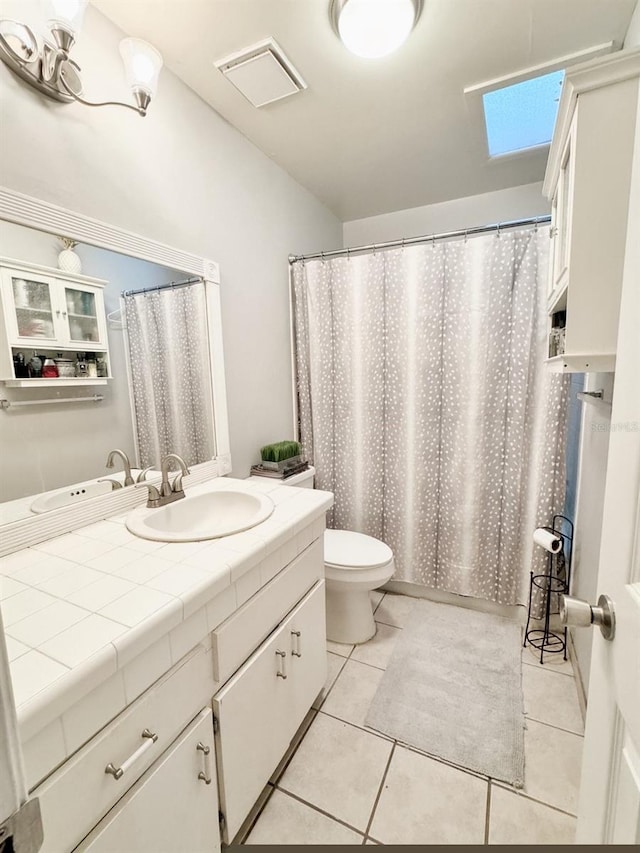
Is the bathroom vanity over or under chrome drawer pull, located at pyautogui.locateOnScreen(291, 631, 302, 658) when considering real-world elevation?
over

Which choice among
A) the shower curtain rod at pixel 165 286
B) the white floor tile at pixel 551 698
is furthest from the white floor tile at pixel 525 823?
the shower curtain rod at pixel 165 286

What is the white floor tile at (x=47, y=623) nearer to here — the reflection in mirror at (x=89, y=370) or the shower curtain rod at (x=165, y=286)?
the reflection in mirror at (x=89, y=370)

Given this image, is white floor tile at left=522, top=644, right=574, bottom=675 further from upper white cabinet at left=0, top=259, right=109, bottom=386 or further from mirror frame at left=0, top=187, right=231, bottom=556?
upper white cabinet at left=0, top=259, right=109, bottom=386

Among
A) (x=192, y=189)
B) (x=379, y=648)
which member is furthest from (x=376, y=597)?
(x=192, y=189)

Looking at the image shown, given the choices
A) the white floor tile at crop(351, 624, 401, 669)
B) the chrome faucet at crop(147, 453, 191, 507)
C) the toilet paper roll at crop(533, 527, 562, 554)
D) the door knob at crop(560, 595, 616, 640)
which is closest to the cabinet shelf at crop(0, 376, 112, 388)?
the chrome faucet at crop(147, 453, 191, 507)

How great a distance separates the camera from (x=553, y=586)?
6.09ft

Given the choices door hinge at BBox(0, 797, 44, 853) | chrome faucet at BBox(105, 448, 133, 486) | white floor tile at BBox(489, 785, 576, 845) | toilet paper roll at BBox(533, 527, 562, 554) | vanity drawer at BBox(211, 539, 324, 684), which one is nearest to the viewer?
door hinge at BBox(0, 797, 44, 853)

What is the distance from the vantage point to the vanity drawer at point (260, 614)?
0.93m

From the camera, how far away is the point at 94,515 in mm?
1215

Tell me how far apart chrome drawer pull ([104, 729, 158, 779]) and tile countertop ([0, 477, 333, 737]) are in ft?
0.60

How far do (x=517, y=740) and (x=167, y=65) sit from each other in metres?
2.77

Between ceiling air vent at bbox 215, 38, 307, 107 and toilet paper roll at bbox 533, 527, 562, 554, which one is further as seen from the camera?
toilet paper roll at bbox 533, 527, 562, 554

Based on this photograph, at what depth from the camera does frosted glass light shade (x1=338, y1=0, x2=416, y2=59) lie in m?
1.14

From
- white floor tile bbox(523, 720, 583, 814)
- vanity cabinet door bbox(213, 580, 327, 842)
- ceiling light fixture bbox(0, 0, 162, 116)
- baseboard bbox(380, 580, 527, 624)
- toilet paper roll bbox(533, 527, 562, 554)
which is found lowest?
white floor tile bbox(523, 720, 583, 814)
